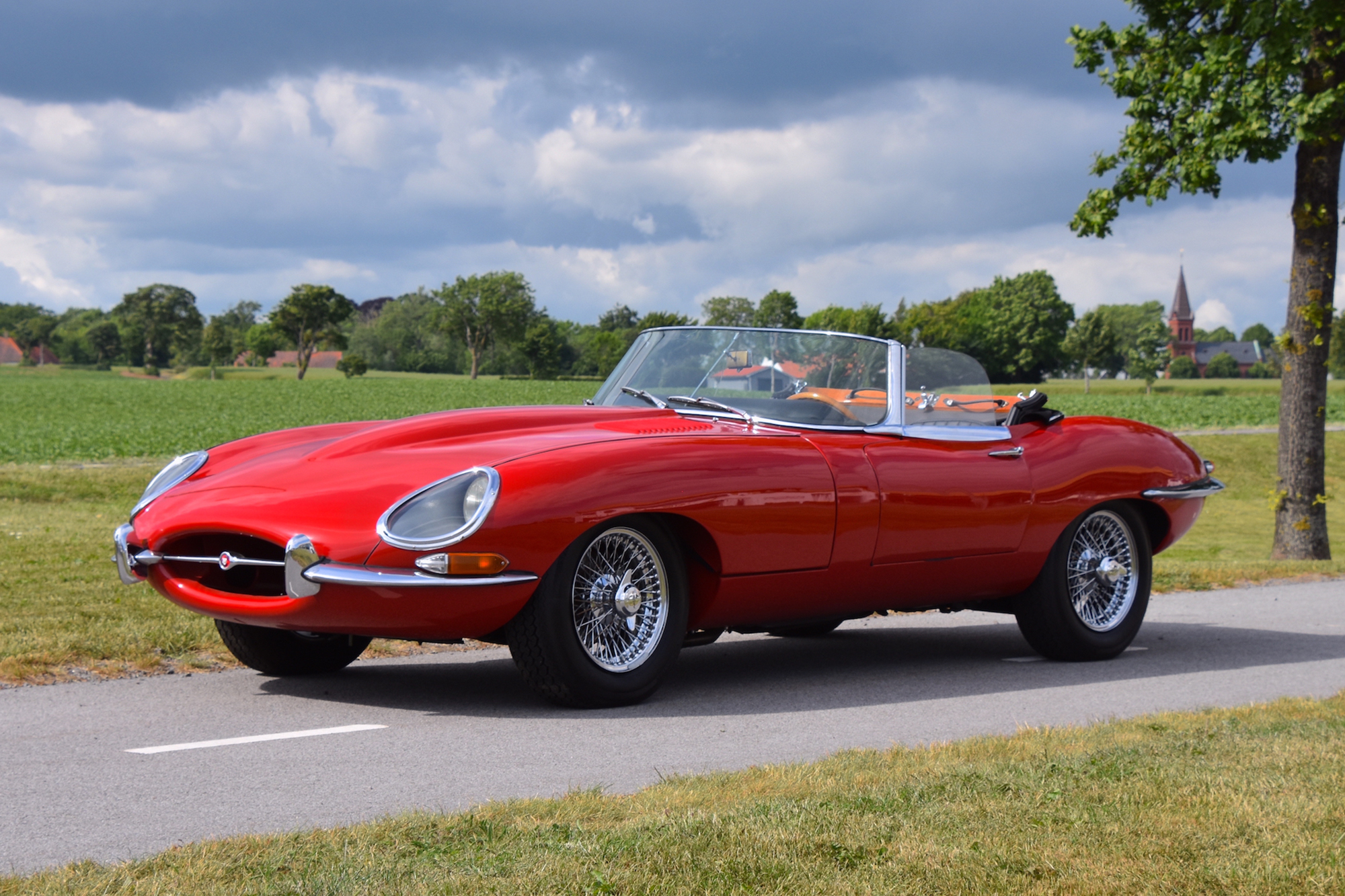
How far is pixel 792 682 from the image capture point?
6.19 meters

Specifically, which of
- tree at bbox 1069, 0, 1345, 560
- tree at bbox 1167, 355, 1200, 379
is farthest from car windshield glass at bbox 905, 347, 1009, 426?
tree at bbox 1167, 355, 1200, 379

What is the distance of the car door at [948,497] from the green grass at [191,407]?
144 inches

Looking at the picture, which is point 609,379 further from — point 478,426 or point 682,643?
point 682,643

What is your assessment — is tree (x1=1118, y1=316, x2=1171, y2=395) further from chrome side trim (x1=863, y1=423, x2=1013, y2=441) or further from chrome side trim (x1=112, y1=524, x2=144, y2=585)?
chrome side trim (x1=112, y1=524, x2=144, y2=585)

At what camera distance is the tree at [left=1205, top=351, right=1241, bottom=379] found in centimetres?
17462

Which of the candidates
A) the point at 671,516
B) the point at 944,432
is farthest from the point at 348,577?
the point at 944,432

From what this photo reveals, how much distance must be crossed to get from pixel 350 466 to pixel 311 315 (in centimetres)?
12392

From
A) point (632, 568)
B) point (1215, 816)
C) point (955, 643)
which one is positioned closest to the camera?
point (1215, 816)

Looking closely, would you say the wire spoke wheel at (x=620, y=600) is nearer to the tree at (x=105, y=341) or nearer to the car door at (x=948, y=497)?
the car door at (x=948, y=497)

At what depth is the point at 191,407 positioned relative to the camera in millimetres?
54250

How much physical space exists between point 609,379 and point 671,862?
3772 mm

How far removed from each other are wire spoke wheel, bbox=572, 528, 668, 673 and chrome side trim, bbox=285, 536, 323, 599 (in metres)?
0.94

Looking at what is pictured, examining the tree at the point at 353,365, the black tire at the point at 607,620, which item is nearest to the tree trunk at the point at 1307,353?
the black tire at the point at 607,620

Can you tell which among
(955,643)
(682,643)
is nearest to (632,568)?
(682,643)
